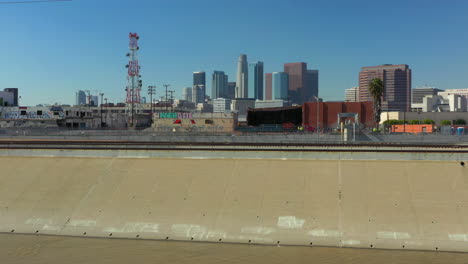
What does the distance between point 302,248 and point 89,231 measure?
13.7 metres

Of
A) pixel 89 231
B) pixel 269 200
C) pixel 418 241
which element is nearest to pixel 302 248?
pixel 269 200

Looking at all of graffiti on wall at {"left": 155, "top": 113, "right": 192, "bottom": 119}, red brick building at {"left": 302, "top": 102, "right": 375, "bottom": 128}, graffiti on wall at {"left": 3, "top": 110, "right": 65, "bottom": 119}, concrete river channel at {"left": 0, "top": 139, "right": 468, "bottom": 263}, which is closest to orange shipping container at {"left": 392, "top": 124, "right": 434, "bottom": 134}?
red brick building at {"left": 302, "top": 102, "right": 375, "bottom": 128}

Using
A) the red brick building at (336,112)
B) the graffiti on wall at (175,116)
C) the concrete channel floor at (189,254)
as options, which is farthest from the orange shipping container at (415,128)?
the concrete channel floor at (189,254)

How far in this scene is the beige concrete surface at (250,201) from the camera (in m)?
25.2

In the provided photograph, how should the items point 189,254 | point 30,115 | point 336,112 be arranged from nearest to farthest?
point 189,254, point 336,112, point 30,115

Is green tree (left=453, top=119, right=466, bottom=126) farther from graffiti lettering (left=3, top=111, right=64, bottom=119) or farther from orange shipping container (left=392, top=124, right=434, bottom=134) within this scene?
graffiti lettering (left=3, top=111, right=64, bottom=119)

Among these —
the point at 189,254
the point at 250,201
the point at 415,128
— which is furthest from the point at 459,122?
the point at 189,254

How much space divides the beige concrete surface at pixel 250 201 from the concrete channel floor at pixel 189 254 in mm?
794

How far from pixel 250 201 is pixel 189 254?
239 inches

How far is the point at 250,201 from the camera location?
2822 centimetres

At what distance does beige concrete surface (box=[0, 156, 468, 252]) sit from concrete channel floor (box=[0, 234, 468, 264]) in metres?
0.79

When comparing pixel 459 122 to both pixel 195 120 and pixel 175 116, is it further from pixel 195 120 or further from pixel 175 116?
pixel 175 116

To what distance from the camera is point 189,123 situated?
89500 millimetres

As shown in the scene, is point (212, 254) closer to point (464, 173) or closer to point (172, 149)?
point (172, 149)
